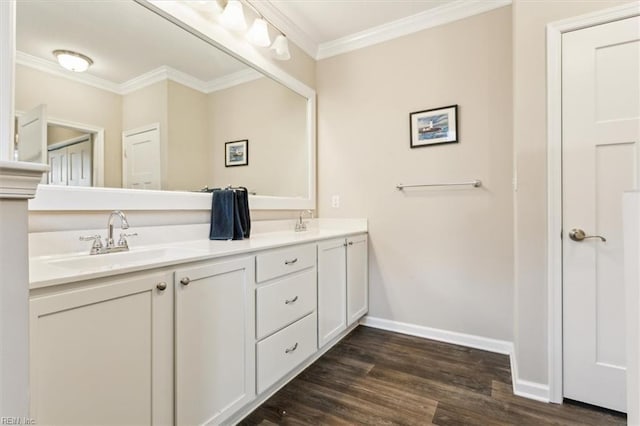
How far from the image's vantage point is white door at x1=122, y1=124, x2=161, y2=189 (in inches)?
62.3

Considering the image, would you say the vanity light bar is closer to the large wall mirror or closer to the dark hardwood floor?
the large wall mirror

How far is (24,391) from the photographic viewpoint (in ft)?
1.77

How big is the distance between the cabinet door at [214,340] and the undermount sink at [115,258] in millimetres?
143

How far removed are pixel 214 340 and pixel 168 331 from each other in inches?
9.0

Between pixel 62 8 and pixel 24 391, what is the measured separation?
1581 millimetres

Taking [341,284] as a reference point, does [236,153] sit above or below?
above

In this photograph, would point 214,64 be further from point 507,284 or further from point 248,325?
point 507,284

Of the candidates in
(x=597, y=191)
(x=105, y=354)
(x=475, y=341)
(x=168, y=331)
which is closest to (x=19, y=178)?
(x=105, y=354)

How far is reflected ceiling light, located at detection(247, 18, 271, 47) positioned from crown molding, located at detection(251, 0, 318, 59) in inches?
5.5

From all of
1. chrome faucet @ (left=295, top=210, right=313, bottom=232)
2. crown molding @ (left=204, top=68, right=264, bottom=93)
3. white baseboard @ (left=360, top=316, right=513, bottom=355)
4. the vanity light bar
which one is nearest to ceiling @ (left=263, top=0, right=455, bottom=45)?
the vanity light bar

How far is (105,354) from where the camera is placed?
96cm

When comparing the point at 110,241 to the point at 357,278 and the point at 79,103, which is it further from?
the point at 357,278

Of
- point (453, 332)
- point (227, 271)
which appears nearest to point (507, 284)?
point (453, 332)

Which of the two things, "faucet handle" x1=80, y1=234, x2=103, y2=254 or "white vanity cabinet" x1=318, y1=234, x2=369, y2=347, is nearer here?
"faucet handle" x1=80, y1=234, x2=103, y2=254
